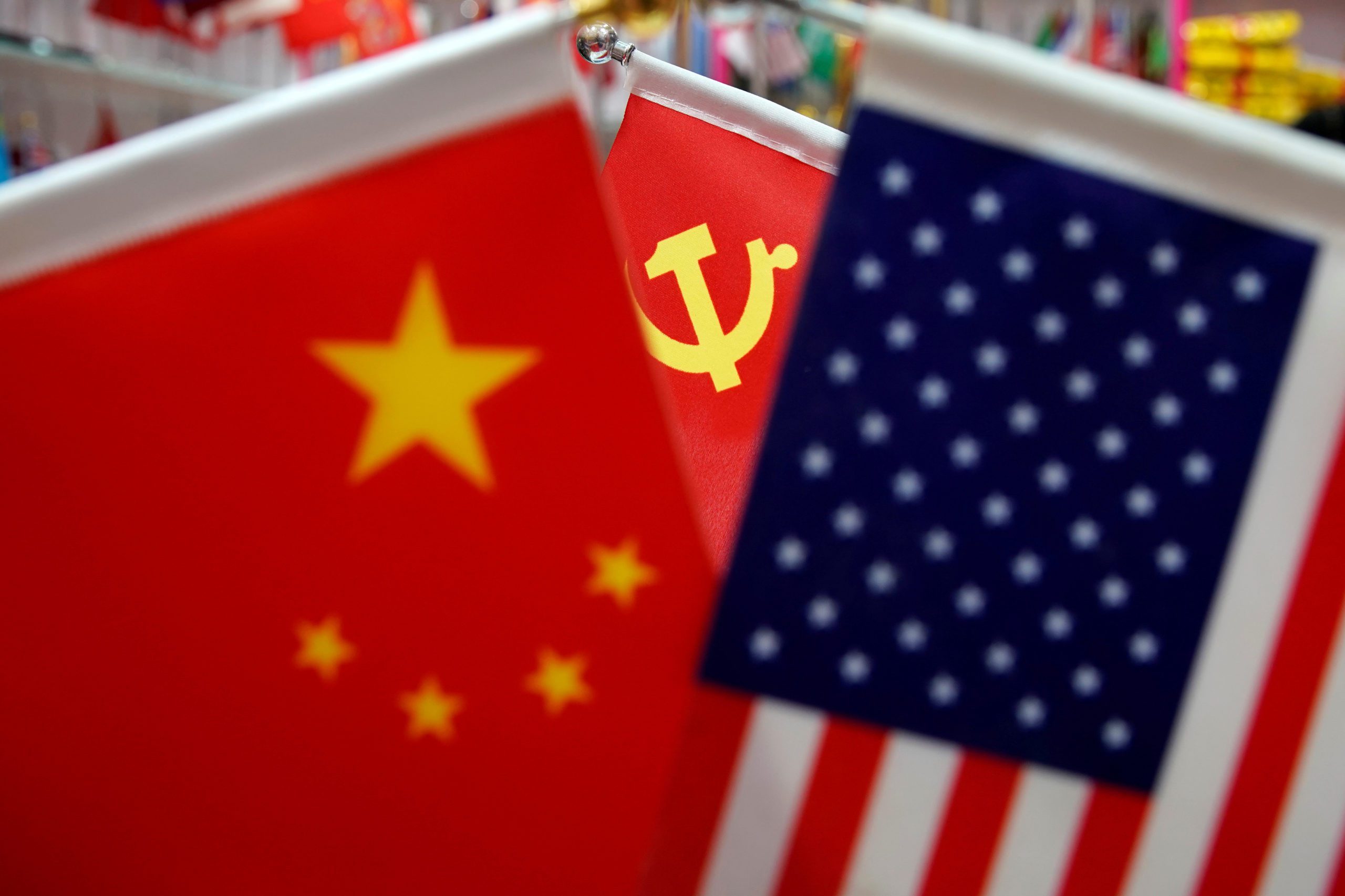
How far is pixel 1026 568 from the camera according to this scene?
0.73 meters

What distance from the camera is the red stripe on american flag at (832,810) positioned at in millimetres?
741

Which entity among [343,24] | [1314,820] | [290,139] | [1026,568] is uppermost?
[343,24]

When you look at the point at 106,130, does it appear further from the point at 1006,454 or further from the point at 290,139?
the point at 1006,454

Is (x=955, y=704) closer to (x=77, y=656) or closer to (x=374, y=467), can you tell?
(x=374, y=467)

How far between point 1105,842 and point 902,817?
0.15 metres

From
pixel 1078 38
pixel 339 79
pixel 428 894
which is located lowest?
pixel 428 894

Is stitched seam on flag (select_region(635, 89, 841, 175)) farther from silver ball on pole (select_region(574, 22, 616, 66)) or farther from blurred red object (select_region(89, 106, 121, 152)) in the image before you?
blurred red object (select_region(89, 106, 121, 152))

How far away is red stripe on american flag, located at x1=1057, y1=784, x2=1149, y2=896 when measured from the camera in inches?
29.5

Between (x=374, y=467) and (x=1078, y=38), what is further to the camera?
(x=1078, y=38)

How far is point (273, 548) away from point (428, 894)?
10.9 inches

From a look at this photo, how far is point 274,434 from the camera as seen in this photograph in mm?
727

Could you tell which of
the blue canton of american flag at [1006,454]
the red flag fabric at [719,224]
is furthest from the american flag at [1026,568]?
the red flag fabric at [719,224]

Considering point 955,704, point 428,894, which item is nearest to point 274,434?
point 428,894

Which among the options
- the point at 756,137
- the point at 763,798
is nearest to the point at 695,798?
the point at 763,798
